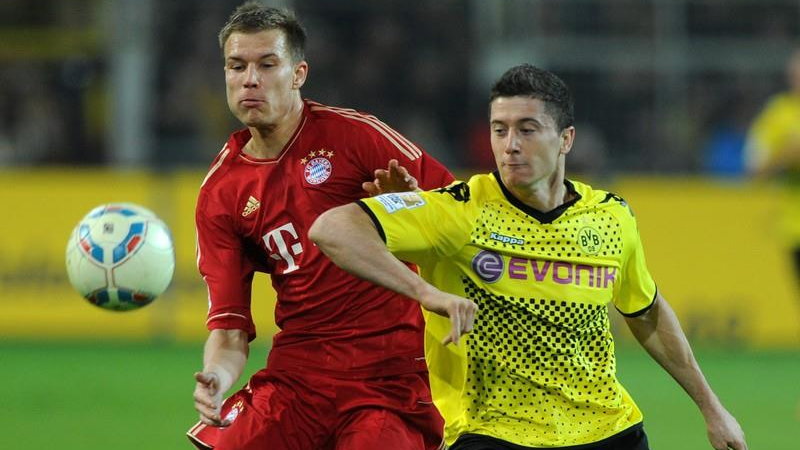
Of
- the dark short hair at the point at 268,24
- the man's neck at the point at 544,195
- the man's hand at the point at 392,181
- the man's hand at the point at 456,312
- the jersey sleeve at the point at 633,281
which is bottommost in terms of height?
the jersey sleeve at the point at 633,281

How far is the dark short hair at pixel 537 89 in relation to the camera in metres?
5.05

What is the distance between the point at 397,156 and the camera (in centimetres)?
561

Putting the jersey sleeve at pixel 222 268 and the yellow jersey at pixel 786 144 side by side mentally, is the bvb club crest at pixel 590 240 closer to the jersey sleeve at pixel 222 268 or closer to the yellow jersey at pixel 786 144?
the jersey sleeve at pixel 222 268

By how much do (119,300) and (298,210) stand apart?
942mm

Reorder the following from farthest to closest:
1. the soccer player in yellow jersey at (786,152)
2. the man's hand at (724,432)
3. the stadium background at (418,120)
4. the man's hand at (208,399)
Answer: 1. the stadium background at (418,120)
2. the soccer player in yellow jersey at (786,152)
3. the man's hand at (724,432)
4. the man's hand at (208,399)

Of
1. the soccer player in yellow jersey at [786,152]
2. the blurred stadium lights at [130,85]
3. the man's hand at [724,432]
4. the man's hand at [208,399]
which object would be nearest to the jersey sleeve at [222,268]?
the man's hand at [208,399]

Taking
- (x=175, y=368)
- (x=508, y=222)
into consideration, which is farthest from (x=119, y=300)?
(x=175, y=368)

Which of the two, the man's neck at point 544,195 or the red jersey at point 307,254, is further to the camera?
the red jersey at point 307,254

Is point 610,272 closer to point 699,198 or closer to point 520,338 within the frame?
point 520,338

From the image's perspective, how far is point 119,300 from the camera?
19.3 ft

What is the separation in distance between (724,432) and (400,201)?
1.47 metres

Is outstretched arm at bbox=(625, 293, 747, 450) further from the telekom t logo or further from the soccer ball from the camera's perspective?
the soccer ball

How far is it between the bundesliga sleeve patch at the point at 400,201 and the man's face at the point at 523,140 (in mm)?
354

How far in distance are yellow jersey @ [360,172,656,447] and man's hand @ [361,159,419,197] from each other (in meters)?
0.22
